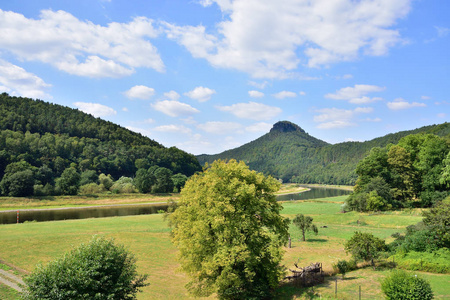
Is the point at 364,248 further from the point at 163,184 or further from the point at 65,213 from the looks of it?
the point at 163,184

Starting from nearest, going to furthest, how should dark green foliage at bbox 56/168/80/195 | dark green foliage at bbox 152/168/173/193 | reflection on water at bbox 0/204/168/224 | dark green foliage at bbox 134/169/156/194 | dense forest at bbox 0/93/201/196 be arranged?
reflection on water at bbox 0/204/168/224, dark green foliage at bbox 56/168/80/195, dense forest at bbox 0/93/201/196, dark green foliage at bbox 134/169/156/194, dark green foliage at bbox 152/168/173/193

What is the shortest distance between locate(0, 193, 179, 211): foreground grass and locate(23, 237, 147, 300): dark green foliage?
178 ft

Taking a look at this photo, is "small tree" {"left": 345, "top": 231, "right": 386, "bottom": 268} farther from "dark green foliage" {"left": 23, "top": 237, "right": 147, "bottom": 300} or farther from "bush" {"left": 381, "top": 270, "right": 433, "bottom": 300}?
"dark green foliage" {"left": 23, "top": 237, "right": 147, "bottom": 300}

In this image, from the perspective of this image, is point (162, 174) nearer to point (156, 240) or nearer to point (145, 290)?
point (156, 240)

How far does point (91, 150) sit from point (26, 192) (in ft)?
217

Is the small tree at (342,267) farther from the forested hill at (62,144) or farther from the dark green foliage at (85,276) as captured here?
the forested hill at (62,144)

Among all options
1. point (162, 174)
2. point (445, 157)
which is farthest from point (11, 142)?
point (445, 157)

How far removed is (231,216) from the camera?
65.8 feet

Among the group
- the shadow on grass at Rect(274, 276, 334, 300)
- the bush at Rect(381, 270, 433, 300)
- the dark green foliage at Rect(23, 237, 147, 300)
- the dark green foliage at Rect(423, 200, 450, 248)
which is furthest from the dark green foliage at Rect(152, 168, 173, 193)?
the bush at Rect(381, 270, 433, 300)

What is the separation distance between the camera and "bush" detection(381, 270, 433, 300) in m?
14.6

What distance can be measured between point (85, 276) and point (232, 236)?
384 inches

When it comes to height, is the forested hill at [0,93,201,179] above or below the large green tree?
above

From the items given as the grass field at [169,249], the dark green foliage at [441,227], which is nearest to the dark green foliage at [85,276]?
the grass field at [169,249]

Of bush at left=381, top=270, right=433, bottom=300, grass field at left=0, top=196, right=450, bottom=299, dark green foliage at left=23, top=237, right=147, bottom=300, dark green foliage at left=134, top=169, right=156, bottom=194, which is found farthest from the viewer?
dark green foliage at left=134, top=169, right=156, bottom=194
